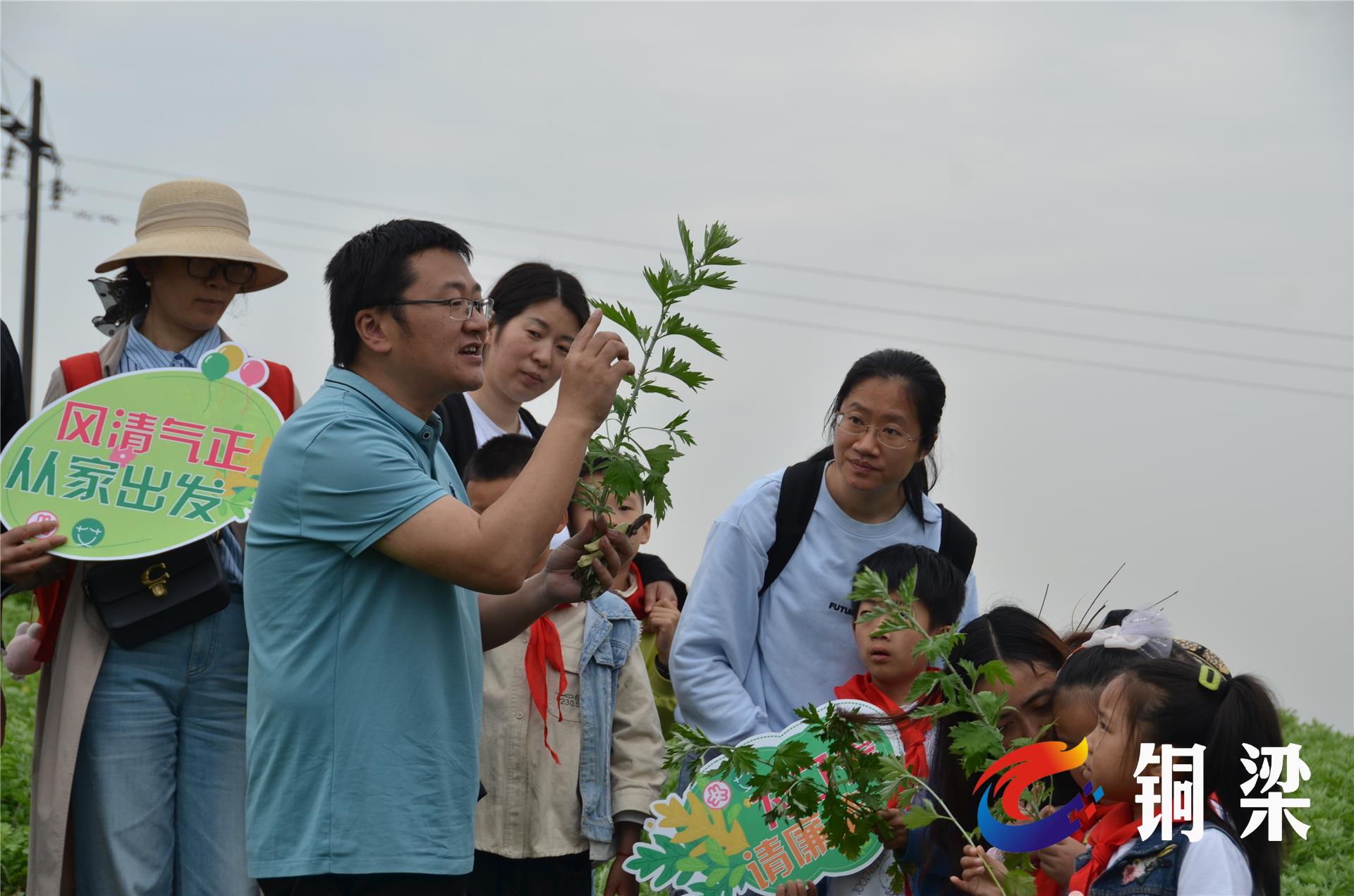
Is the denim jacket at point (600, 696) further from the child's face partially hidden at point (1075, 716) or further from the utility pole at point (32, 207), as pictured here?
the utility pole at point (32, 207)

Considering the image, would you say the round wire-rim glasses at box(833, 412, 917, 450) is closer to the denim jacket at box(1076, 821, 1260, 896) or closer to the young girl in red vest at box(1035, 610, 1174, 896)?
the young girl in red vest at box(1035, 610, 1174, 896)

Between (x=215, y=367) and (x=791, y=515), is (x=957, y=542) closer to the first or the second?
(x=791, y=515)

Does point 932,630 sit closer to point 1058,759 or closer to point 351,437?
point 1058,759

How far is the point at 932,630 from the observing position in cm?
396

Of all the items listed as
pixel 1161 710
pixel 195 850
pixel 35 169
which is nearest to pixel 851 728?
pixel 1161 710

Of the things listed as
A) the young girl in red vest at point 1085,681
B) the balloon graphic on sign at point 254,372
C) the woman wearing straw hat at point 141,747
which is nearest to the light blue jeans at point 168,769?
the woman wearing straw hat at point 141,747

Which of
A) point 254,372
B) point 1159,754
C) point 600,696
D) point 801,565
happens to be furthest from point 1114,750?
point 254,372

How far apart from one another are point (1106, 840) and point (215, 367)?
2.68 meters

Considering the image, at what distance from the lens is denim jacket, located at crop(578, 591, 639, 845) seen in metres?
4.11

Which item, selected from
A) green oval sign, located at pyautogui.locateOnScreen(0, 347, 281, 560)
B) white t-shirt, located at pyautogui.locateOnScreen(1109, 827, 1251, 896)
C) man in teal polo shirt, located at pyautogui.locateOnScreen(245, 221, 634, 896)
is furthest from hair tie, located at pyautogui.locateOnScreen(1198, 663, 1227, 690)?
green oval sign, located at pyautogui.locateOnScreen(0, 347, 281, 560)

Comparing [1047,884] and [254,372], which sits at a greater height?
[254,372]

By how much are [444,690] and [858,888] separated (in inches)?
61.4

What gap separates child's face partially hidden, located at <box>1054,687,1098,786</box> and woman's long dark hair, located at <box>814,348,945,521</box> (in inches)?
34.9

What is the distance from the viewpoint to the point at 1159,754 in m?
3.08
